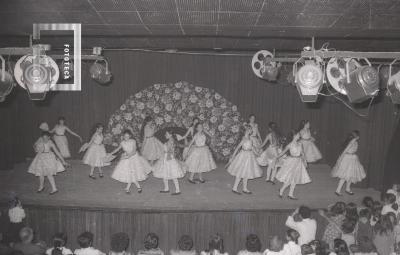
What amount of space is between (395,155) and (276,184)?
9.18 feet

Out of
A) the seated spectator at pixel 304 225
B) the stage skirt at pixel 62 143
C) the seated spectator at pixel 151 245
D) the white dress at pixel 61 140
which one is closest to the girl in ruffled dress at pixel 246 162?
the seated spectator at pixel 304 225

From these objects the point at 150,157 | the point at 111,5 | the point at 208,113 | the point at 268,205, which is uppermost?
the point at 111,5

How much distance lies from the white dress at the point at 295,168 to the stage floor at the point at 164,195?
457 millimetres

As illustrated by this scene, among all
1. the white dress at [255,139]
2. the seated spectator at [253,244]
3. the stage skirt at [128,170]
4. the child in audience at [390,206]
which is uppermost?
the white dress at [255,139]

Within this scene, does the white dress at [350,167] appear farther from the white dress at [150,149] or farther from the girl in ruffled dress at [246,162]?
the white dress at [150,149]

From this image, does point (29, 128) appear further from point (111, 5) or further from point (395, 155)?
point (395, 155)

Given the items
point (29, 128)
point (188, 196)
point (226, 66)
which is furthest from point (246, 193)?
point (29, 128)

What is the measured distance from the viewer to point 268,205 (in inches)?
320

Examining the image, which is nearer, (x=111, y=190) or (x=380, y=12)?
(x=380, y=12)

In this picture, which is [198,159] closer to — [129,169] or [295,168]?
[129,169]

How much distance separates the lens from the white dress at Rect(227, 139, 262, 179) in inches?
342

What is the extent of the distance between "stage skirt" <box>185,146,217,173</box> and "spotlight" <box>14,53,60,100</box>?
4.37 meters

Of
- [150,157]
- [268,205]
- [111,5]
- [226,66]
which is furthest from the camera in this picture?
[226,66]

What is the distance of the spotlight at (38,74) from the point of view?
17.7 feet
